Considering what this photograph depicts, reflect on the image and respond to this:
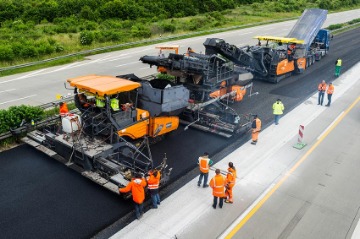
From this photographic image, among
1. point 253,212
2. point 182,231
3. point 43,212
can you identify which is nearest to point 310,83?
point 253,212

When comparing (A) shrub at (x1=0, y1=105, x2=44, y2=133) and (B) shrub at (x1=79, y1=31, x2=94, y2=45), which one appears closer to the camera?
(A) shrub at (x1=0, y1=105, x2=44, y2=133)

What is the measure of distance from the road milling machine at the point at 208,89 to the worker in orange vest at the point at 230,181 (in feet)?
13.5

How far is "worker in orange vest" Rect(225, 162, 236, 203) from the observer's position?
933 centimetres

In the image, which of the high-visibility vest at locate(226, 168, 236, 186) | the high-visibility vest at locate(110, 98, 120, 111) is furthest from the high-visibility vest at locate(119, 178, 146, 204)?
the high-visibility vest at locate(110, 98, 120, 111)

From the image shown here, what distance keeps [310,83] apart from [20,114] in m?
16.0

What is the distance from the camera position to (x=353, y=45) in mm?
34250

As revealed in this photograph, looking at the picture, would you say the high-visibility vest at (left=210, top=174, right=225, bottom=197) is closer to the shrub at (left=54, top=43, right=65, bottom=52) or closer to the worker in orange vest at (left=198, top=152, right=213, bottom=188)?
the worker in orange vest at (left=198, top=152, right=213, bottom=188)

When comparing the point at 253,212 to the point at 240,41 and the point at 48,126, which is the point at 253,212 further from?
the point at 240,41

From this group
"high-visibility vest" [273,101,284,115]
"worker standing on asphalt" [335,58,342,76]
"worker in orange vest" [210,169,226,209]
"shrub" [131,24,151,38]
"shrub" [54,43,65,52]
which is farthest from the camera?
"shrub" [131,24,151,38]

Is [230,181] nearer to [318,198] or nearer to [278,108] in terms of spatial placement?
[318,198]

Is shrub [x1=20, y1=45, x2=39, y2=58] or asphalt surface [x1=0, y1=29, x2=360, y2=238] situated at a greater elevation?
shrub [x1=20, y1=45, x2=39, y2=58]

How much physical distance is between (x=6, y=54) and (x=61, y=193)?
673 inches

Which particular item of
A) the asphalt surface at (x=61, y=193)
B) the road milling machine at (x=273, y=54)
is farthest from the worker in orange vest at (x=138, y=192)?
the road milling machine at (x=273, y=54)

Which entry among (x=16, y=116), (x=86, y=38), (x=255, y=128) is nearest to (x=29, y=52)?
(x=86, y=38)
